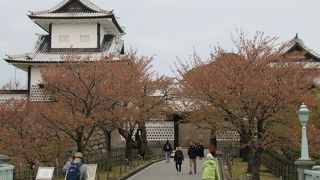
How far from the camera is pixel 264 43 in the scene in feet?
91.0

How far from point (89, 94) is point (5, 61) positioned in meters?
22.7

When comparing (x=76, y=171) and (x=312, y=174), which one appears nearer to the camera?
(x=76, y=171)

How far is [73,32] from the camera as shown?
51.9 m

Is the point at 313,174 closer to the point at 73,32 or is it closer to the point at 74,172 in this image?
the point at 74,172

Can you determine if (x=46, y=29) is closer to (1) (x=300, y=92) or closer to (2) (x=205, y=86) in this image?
(2) (x=205, y=86)

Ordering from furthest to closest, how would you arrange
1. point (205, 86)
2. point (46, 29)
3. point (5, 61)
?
point (46, 29) → point (5, 61) → point (205, 86)

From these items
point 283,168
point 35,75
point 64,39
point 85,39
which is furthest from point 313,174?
point 64,39

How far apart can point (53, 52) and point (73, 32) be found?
2.80 meters

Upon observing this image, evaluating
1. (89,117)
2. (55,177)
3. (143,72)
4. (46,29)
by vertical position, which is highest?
(46,29)

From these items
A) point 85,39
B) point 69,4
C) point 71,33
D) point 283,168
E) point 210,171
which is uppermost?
point 69,4

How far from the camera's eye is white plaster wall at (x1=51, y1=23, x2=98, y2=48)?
5159cm

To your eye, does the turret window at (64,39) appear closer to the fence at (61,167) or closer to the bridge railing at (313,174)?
the fence at (61,167)

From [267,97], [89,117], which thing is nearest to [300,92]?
[267,97]

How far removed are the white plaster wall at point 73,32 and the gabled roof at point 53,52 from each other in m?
0.86
